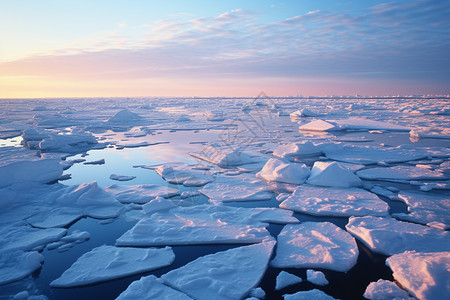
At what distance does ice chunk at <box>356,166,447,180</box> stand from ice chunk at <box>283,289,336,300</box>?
4.54m

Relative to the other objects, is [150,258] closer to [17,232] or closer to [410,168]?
[17,232]

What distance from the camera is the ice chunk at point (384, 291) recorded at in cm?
249

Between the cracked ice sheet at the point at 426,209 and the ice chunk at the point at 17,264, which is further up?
the cracked ice sheet at the point at 426,209

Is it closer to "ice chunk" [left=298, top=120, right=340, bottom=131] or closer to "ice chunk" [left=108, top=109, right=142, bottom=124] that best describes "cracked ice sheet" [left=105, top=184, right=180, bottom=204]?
"ice chunk" [left=298, top=120, right=340, bottom=131]

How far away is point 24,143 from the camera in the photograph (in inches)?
448

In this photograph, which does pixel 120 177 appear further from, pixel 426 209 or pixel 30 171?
pixel 426 209

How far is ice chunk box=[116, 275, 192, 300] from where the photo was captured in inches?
98.8

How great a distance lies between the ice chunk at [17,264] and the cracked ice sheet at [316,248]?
9.31 feet

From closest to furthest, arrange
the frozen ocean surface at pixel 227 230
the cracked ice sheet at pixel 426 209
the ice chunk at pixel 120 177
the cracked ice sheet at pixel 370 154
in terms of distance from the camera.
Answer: the frozen ocean surface at pixel 227 230
the cracked ice sheet at pixel 426 209
the ice chunk at pixel 120 177
the cracked ice sheet at pixel 370 154

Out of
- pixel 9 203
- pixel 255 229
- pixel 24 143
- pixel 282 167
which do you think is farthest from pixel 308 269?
pixel 24 143

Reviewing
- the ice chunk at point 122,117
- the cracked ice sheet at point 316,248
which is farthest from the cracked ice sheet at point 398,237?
the ice chunk at point 122,117

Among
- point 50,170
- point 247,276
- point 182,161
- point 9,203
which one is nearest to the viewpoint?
point 247,276

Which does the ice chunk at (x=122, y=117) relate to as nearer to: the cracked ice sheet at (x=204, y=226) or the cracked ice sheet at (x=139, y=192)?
the cracked ice sheet at (x=139, y=192)

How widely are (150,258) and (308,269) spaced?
6.19 ft
